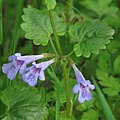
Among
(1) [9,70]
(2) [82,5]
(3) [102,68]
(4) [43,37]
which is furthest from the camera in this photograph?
(2) [82,5]

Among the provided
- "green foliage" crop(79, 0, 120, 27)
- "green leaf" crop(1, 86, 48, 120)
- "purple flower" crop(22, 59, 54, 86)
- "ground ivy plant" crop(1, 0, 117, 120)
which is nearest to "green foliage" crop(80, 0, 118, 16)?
"green foliage" crop(79, 0, 120, 27)

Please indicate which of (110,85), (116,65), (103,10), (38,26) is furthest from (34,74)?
(103,10)

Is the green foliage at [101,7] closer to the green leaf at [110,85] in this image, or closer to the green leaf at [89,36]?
the green leaf at [110,85]

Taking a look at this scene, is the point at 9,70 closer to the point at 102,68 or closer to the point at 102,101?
the point at 102,101

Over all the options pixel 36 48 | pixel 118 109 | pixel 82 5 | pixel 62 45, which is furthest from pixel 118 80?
pixel 82 5

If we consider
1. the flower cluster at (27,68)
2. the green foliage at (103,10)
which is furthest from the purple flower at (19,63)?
the green foliage at (103,10)

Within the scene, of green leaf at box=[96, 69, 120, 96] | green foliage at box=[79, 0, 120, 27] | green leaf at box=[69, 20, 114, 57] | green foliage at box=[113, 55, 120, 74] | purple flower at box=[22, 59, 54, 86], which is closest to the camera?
purple flower at box=[22, 59, 54, 86]

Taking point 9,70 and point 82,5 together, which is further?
point 82,5

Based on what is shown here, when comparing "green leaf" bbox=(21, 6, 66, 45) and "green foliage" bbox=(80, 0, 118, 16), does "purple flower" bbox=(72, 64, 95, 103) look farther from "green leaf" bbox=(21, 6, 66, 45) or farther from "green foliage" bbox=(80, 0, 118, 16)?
"green foliage" bbox=(80, 0, 118, 16)
